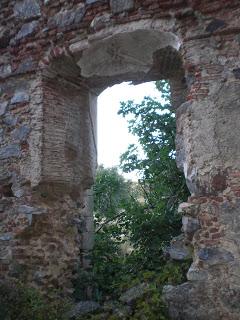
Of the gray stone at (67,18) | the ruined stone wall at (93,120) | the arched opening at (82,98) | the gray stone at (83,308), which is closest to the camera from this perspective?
the ruined stone wall at (93,120)

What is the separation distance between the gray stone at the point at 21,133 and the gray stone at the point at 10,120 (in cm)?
11

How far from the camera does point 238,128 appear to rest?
13.1 ft

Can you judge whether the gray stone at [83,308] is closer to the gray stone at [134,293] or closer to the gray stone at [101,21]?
the gray stone at [134,293]

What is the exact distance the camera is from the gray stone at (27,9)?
5238 mm

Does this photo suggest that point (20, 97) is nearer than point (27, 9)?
Yes

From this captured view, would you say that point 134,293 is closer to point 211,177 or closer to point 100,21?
point 211,177

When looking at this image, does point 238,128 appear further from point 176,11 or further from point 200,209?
point 176,11

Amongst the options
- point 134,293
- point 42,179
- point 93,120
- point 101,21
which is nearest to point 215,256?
A: point 134,293

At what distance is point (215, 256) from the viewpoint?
3.78 meters

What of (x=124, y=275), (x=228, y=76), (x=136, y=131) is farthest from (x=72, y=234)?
(x=136, y=131)

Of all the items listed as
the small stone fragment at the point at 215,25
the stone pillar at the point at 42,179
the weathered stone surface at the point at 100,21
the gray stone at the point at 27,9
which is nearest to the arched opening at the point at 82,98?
the stone pillar at the point at 42,179

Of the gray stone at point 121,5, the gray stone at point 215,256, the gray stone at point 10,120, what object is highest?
the gray stone at point 121,5

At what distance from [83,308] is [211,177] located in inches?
79.5

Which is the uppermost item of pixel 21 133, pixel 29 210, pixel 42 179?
pixel 21 133
